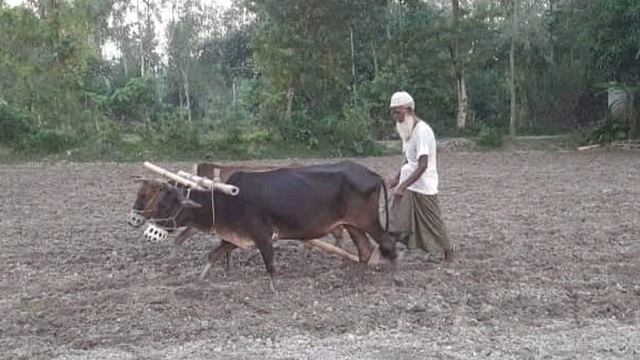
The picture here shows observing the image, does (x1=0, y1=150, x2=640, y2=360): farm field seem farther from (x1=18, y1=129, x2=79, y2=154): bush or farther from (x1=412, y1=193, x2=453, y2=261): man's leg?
(x1=18, y1=129, x2=79, y2=154): bush

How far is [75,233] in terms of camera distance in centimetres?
995

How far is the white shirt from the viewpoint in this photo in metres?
7.31

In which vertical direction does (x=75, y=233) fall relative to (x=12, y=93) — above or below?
below

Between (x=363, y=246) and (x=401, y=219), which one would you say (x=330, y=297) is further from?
(x=401, y=219)

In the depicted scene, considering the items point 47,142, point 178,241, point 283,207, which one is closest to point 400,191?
point 283,207

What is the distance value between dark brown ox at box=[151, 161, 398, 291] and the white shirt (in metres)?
0.44

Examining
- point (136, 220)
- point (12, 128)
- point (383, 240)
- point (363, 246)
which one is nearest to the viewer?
point (136, 220)

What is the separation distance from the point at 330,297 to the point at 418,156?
1.56 meters

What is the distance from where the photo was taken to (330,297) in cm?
652

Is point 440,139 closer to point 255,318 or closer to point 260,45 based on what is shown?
point 260,45

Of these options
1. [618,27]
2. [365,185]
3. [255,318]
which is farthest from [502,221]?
[618,27]

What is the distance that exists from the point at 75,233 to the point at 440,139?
57.6 feet

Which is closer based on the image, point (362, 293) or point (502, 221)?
point (362, 293)

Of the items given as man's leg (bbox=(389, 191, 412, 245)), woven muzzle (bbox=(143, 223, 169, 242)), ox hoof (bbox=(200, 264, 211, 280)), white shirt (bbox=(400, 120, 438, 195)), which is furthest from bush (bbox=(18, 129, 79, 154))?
woven muzzle (bbox=(143, 223, 169, 242))
